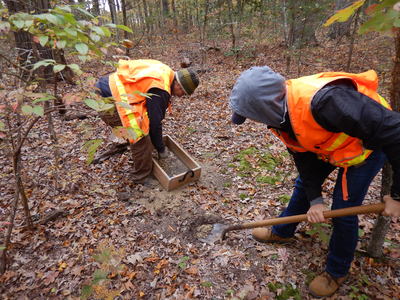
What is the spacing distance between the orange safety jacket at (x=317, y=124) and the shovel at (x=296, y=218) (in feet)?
1.17

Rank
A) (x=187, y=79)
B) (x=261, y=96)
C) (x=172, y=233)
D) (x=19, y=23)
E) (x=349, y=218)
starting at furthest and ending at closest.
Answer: (x=187, y=79) → (x=172, y=233) → (x=349, y=218) → (x=261, y=96) → (x=19, y=23)

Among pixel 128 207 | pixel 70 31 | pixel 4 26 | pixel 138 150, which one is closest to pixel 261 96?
pixel 70 31

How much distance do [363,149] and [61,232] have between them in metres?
3.62

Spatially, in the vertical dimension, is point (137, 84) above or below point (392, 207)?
above

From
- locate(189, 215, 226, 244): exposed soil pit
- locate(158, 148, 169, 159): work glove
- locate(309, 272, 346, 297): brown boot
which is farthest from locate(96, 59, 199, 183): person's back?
locate(309, 272, 346, 297): brown boot

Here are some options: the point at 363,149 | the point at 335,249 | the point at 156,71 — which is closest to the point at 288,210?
the point at 335,249

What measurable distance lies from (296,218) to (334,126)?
1.18 m

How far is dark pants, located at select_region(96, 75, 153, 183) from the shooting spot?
396 cm

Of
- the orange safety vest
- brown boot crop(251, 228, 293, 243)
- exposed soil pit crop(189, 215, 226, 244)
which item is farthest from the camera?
the orange safety vest

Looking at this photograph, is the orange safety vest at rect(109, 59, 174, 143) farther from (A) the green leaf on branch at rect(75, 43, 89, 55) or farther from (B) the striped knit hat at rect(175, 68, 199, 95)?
(A) the green leaf on branch at rect(75, 43, 89, 55)

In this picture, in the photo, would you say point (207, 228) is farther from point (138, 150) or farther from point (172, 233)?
point (138, 150)

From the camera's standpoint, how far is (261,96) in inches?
74.7

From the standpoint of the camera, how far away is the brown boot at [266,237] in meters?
3.16

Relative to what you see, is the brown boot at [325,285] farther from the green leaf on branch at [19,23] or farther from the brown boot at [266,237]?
the green leaf on branch at [19,23]
